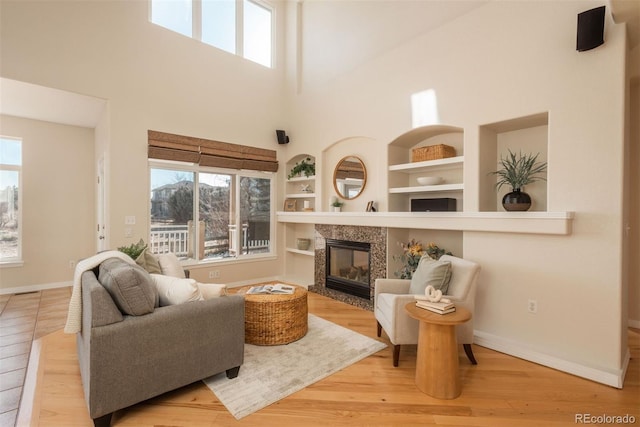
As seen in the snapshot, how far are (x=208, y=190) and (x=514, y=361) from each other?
4.65 metres

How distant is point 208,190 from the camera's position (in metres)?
5.22

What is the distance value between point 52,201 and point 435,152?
19.9 feet

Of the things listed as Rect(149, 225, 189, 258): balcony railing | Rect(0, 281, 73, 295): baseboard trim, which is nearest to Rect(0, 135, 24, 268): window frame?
Rect(0, 281, 73, 295): baseboard trim

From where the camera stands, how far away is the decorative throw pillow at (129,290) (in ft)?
6.42

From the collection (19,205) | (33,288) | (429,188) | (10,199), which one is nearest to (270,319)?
(429,188)

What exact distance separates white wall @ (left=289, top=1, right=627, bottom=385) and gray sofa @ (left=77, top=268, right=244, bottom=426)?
2.53 meters

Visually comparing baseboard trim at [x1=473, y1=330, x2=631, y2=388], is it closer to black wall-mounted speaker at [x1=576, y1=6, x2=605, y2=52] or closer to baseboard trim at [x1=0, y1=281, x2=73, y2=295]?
black wall-mounted speaker at [x1=576, y1=6, x2=605, y2=52]

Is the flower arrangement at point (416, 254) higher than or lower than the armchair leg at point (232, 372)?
higher

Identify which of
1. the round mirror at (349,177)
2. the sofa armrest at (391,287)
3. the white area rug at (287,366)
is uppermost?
the round mirror at (349,177)

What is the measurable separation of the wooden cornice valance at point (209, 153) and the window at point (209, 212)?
0.15 metres

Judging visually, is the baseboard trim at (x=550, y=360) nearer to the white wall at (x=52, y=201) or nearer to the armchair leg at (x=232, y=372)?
the armchair leg at (x=232, y=372)

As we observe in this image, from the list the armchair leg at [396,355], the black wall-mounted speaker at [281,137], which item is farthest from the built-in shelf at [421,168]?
the black wall-mounted speaker at [281,137]

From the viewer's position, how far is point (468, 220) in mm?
3295

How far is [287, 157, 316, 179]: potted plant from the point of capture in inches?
220
